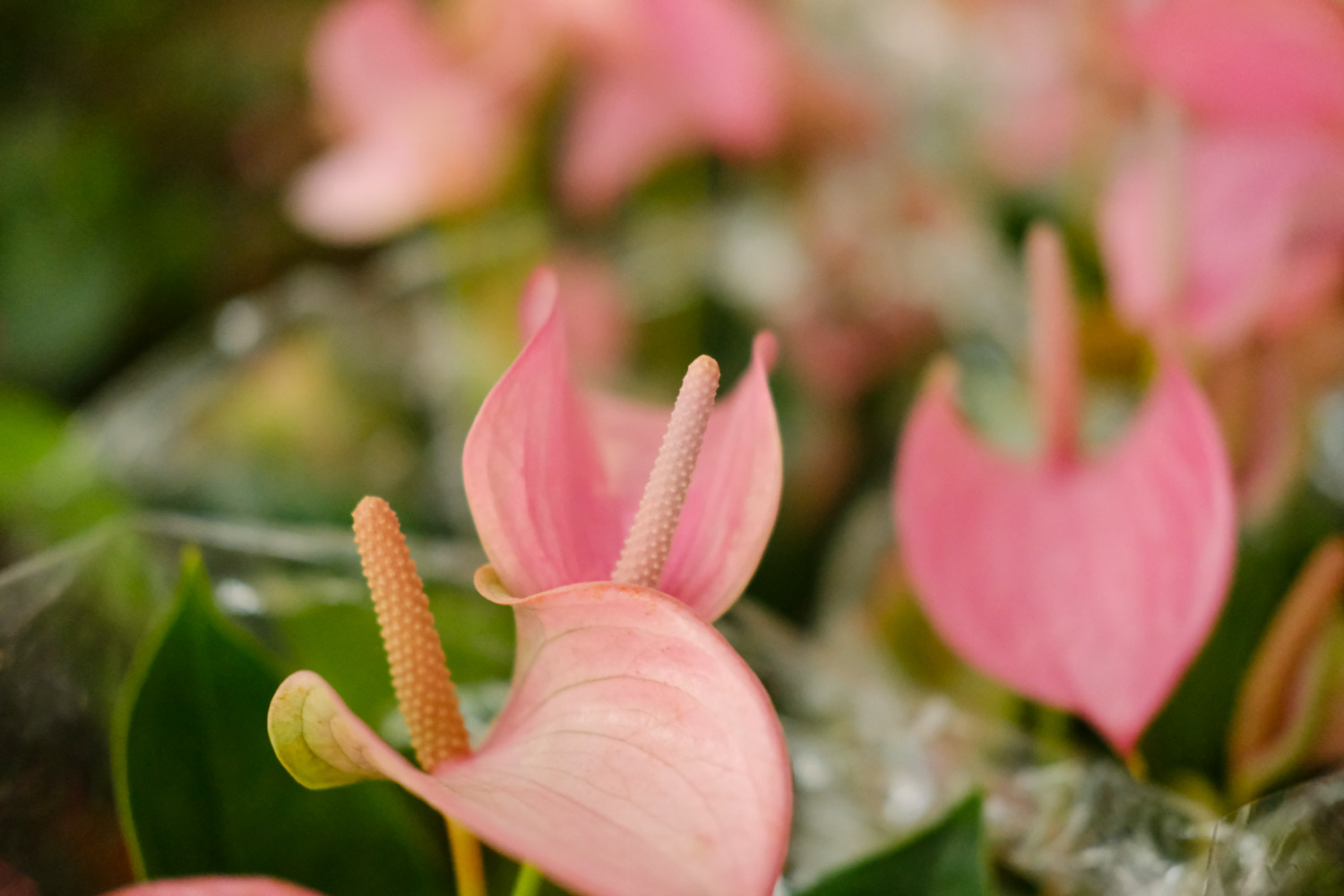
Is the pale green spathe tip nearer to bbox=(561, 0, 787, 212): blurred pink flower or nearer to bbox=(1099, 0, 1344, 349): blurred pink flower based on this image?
bbox=(1099, 0, 1344, 349): blurred pink flower

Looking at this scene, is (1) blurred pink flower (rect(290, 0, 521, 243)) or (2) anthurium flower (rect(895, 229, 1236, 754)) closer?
(2) anthurium flower (rect(895, 229, 1236, 754))

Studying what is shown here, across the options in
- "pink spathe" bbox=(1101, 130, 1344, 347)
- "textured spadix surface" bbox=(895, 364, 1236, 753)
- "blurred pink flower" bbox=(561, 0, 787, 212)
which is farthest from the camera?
"blurred pink flower" bbox=(561, 0, 787, 212)

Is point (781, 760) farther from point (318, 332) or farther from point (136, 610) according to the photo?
point (318, 332)

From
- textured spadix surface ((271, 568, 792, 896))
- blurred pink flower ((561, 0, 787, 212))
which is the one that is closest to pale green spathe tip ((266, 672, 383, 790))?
textured spadix surface ((271, 568, 792, 896))

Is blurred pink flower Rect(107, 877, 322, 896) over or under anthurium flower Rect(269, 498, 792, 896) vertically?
under

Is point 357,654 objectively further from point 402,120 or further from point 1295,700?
point 402,120

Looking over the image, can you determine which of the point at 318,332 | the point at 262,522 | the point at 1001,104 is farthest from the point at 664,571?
the point at 1001,104

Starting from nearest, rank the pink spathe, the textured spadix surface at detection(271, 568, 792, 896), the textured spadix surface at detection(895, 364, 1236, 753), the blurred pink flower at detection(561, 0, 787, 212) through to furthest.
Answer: the textured spadix surface at detection(271, 568, 792, 896) → the textured spadix surface at detection(895, 364, 1236, 753) → the pink spathe → the blurred pink flower at detection(561, 0, 787, 212)
